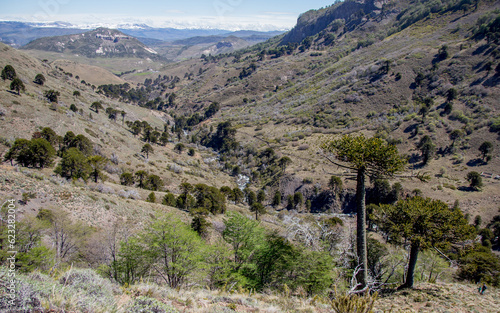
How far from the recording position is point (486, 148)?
49938mm

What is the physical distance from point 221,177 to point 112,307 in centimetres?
6707

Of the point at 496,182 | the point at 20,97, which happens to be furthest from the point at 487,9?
the point at 20,97

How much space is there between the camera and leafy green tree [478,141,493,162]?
4991 centimetres

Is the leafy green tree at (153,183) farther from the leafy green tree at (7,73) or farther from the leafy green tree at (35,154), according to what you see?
the leafy green tree at (7,73)

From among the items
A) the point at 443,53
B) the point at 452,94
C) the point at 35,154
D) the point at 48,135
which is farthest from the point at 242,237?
the point at 443,53

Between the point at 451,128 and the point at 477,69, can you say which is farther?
the point at 477,69

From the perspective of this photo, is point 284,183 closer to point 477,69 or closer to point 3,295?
point 3,295

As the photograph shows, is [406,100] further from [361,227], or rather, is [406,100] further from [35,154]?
[35,154]

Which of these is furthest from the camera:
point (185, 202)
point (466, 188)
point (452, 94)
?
point (452, 94)

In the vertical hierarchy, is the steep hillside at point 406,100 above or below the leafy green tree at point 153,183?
above

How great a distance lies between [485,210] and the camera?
42.2 meters

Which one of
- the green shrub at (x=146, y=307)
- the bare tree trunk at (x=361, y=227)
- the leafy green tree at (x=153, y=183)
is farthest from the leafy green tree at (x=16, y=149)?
the bare tree trunk at (x=361, y=227)

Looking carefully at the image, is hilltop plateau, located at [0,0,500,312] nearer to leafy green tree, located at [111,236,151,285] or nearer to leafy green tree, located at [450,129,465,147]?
leafy green tree, located at [111,236,151,285]

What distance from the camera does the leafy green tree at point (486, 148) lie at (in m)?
49.9
